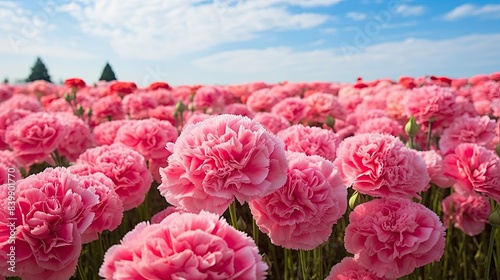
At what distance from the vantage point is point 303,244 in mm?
1273

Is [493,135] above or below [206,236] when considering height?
below

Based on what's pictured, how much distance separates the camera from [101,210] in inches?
57.6

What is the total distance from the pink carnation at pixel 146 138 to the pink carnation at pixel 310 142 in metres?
0.76

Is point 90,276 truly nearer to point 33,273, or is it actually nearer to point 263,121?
point 33,273

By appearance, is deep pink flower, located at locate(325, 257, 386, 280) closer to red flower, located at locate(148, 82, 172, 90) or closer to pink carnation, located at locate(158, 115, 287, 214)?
pink carnation, located at locate(158, 115, 287, 214)

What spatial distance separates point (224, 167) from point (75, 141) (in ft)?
6.48

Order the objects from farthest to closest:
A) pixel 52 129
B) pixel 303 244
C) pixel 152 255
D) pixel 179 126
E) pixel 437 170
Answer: pixel 179 126
pixel 52 129
pixel 437 170
pixel 303 244
pixel 152 255

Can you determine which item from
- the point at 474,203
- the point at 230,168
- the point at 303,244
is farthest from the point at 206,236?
the point at 474,203

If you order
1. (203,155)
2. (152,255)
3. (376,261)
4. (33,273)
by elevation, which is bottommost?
(376,261)

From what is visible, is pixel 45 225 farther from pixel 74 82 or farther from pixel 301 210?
pixel 74 82

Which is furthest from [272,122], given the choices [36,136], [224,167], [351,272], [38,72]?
[38,72]

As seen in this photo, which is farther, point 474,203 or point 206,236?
point 474,203

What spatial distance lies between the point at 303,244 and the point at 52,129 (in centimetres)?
176

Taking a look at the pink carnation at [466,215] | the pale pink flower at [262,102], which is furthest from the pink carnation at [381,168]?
the pale pink flower at [262,102]
